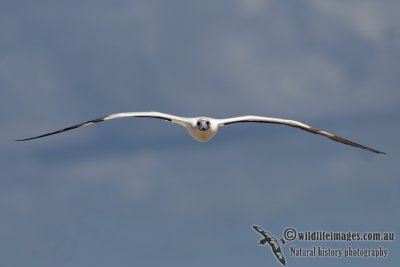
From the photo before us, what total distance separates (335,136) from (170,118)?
56.6ft

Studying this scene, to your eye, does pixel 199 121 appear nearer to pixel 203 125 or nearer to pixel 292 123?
pixel 203 125

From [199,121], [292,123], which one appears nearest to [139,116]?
[199,121]

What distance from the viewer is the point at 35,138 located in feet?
274

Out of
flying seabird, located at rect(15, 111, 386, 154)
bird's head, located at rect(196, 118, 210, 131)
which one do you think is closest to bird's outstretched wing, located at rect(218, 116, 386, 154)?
flying seabird, located at rect(15, 111, 386, 154)

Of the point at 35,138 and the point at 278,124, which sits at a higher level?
the point at 278,124

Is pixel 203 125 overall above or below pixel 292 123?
below

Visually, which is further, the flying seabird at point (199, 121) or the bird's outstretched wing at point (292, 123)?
the bird's outstretched wing at point (292, 123)

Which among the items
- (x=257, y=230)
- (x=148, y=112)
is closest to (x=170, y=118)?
(x=148, y=112)

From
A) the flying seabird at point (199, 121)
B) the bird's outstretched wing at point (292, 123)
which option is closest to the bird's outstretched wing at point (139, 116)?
the flying seabird at point (199, 121)

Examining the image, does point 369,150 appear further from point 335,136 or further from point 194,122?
point 194,122

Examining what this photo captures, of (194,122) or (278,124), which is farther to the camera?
(278,124)

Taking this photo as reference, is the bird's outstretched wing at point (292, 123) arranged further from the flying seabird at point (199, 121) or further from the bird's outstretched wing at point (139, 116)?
the bird's outstretched wing at point (139, 116)

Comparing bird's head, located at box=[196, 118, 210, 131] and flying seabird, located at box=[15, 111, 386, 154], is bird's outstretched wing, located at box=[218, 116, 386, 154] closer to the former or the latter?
flying seabird, located at box=[15, 111, 386, 154]

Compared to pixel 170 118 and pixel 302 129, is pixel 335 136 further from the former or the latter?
pixel 170 118
